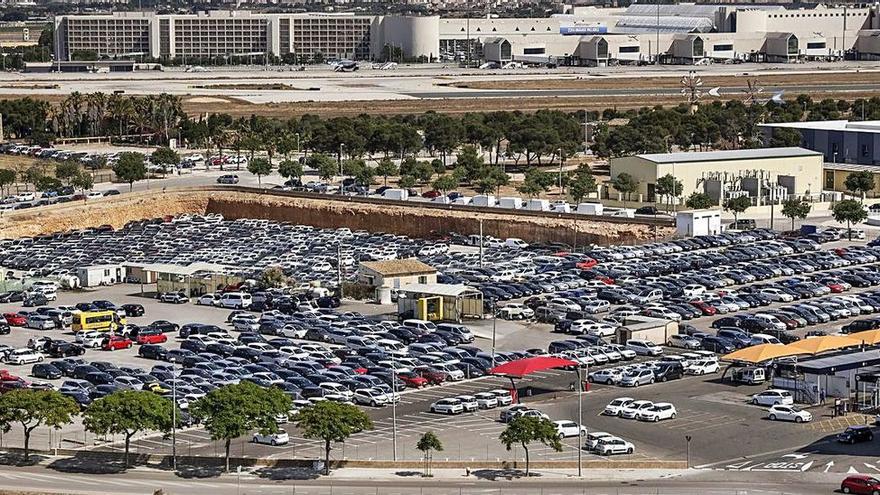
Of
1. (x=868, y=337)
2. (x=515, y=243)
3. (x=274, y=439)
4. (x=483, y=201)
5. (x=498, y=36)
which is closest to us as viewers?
(x=274, y=439)

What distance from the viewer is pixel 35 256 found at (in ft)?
208

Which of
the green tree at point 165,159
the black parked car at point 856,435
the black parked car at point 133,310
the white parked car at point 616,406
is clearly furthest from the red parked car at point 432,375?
the green tree at point 165,159

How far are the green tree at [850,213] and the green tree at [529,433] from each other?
105 feet

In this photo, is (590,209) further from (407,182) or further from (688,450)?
(688,450)

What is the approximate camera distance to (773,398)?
39.3 meters

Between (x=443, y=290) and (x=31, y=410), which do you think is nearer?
(x=31, y=410)

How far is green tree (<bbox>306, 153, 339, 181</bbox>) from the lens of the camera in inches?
3093

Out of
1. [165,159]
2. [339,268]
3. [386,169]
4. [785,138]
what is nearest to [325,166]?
[386,169]

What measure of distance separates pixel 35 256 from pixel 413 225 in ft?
49.0

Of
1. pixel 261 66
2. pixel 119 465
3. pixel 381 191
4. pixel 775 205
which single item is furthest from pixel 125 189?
pixel 261 66

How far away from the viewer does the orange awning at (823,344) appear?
140 feet

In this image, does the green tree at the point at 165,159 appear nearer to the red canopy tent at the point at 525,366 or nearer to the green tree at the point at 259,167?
the green tree at the point at 259,167

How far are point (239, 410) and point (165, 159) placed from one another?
50686mm

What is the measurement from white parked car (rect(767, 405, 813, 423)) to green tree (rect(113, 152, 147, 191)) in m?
46.3
